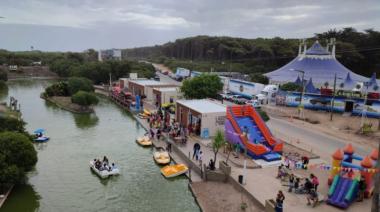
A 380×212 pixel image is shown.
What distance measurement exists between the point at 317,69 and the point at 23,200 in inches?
1771

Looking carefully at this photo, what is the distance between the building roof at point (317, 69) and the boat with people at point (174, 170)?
111ft

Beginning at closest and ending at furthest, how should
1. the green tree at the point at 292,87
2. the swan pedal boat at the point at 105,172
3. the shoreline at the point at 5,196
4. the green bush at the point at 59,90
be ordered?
the shoreline at the point at 5,196 → the swan pedal boat at the point at 105,172 → the green tree at the point at 292,87 → the green bush at the point at 59,90

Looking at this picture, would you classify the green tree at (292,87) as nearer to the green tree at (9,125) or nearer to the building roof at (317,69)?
the building roof at (317,69)

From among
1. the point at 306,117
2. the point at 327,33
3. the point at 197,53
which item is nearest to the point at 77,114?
the point at 306,117

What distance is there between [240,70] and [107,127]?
5361cm

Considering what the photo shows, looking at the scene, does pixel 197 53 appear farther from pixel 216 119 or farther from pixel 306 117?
pixel 216 119

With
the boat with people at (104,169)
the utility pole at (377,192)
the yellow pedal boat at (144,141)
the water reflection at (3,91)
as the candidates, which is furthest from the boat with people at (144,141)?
the water reflection at (3,91)

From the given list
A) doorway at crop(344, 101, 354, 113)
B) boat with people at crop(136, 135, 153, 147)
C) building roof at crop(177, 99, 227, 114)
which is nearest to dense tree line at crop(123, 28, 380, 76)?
doorway at crop(344, 101, 354, 113)

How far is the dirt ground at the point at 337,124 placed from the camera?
93.8 feet

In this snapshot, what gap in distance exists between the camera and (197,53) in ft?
413

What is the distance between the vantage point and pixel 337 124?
111 feet

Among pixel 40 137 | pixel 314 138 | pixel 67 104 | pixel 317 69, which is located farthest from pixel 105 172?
pixel 317 69

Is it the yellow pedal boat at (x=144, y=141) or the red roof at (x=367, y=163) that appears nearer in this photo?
the red roof at (x=367, y=163)

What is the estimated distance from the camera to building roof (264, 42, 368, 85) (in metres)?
50.3
